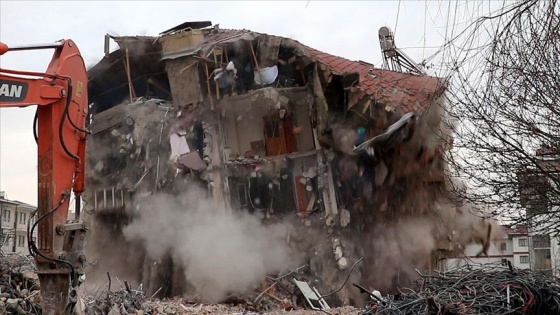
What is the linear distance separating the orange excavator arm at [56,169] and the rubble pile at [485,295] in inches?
133

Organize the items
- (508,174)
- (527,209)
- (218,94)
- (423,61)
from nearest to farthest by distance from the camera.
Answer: (423,61), (508,174), (527,209), (218,94)

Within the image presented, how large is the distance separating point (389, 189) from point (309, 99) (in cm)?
298

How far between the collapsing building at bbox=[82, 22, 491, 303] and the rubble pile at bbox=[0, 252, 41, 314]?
545cm

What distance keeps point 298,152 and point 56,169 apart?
31.9ft

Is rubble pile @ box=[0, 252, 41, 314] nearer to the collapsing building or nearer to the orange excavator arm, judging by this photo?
the orange excavator arm

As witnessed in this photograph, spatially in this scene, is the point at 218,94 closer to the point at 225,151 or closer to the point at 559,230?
the point at 225,151

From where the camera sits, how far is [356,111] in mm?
15398

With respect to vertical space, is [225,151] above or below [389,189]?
above

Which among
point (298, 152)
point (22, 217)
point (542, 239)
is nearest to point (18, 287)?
point (542, 239)

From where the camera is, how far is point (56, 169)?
6715 mm

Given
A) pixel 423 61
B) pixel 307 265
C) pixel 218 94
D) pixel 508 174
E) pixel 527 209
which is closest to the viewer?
pixel 423 61

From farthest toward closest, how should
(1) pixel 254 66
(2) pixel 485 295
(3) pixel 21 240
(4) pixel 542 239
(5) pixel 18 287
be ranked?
(3) pixel 21 240 → (1) pixel 254 66 → (5) pixel 18 287 → (4) pixel 542 239 → (2) pixel 485 295

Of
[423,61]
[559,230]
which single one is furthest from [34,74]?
[559,230]

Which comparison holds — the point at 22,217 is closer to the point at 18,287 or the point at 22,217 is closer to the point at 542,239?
the point at 18,287
